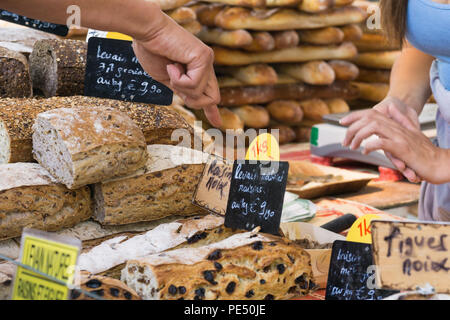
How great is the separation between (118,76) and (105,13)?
0.67m

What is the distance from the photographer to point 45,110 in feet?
5.32

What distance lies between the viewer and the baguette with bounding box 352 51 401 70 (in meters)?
4.25

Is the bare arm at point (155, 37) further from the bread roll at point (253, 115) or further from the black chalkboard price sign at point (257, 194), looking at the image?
the bread roll at point (253, 115)

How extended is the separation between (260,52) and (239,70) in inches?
7.6

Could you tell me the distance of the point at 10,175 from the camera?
140cm

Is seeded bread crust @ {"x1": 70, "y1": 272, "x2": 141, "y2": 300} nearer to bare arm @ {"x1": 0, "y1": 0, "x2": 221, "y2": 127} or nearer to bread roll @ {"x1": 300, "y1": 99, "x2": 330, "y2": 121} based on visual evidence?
bare arm @ {"x1": 0, "y1": 0, "x2": 221, "y2": 127}

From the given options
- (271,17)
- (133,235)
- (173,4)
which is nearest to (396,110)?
(133,235)

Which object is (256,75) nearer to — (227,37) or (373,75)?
(227,37)

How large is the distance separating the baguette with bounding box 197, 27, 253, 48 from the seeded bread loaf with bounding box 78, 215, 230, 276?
240 cm

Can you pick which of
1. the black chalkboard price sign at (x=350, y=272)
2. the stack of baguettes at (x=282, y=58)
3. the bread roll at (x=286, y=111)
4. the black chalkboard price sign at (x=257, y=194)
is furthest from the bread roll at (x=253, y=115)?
the black chalkboard price sign at (x=350, y=272)

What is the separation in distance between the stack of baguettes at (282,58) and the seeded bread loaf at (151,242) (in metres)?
2.45

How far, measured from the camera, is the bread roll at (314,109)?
4.17 metres

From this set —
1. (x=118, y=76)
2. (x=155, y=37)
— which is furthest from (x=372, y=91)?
(x=155, y=37)

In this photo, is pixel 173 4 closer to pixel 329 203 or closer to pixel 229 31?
pixel 229 31
